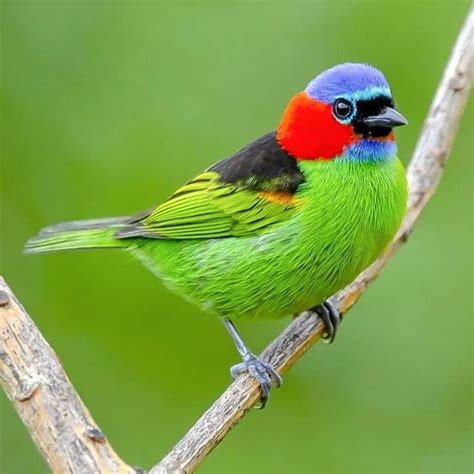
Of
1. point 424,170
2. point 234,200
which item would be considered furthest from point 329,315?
point 424,170

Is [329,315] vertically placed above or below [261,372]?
below

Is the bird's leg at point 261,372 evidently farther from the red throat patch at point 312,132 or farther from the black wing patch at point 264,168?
the red throat patch at point 312,132

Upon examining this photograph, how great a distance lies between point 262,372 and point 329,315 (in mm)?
547

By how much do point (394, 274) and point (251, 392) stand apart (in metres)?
1.63

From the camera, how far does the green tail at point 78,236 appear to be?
180 inches

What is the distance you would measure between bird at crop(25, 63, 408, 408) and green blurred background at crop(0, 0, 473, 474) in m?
0.52

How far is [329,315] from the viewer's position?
428cm

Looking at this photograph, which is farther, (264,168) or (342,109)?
(264,168)

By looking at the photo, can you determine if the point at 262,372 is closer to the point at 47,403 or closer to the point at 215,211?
the point at 215,211

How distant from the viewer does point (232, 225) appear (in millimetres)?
4215

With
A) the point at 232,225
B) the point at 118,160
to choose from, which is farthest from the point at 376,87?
the point at 118,160

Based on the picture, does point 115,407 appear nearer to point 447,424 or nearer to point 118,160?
point 118,160

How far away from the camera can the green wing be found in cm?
407

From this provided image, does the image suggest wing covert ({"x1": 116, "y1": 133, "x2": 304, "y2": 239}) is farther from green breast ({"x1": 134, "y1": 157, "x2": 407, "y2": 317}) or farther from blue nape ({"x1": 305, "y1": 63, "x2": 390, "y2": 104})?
blue nape ({"x1": 305, "y1": 63, "x2": 390, "y2": 104})
